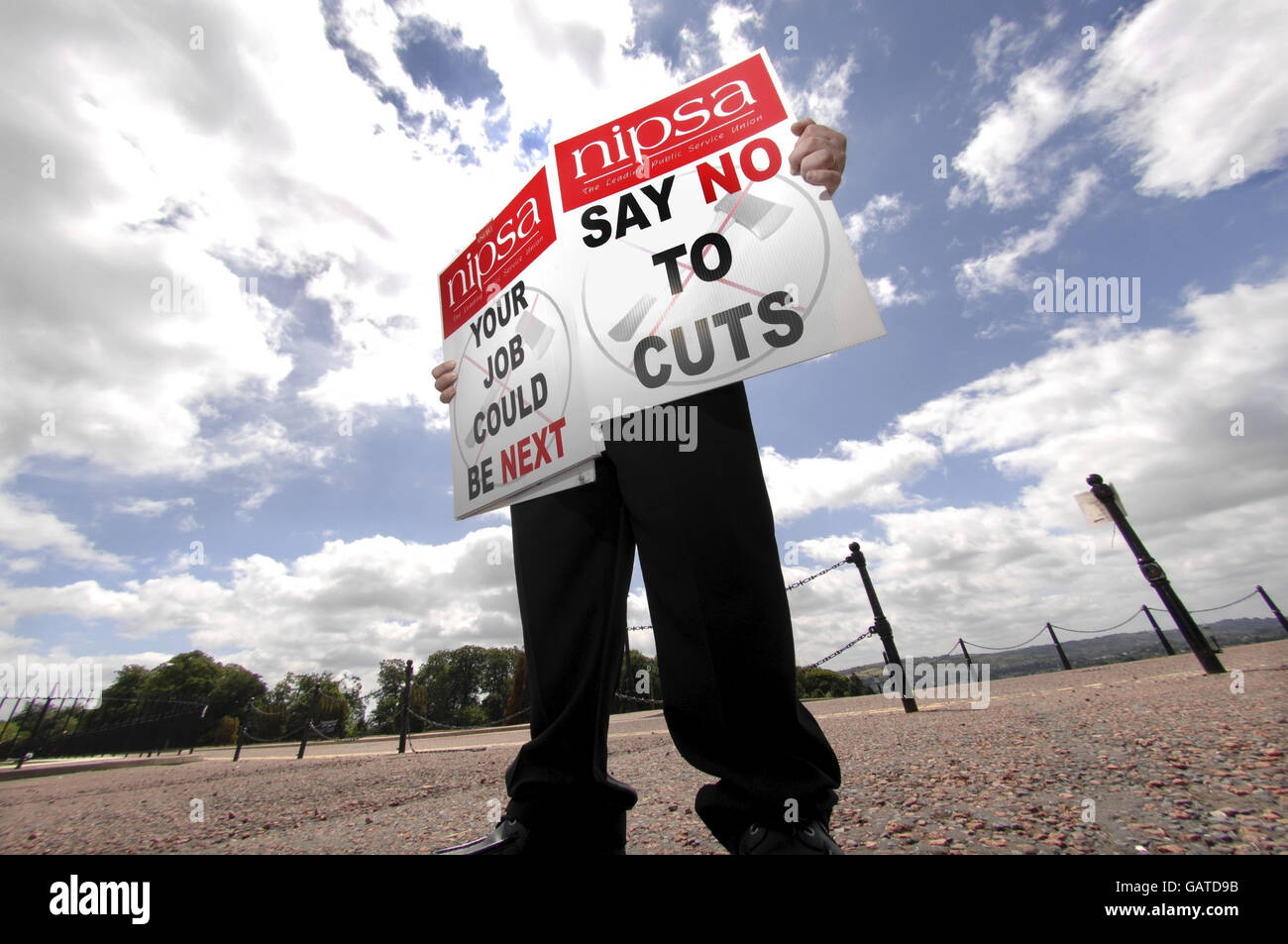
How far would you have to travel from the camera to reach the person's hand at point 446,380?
97.3 inches

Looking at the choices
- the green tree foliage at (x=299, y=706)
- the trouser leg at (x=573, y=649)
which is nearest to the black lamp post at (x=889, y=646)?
the trouser leg at (x=573, y=649)

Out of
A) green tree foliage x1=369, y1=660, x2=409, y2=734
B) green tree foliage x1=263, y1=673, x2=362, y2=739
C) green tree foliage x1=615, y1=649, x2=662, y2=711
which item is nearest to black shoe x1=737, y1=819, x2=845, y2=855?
green tree foliage x1=615, y1=649, x2=662, y2=711

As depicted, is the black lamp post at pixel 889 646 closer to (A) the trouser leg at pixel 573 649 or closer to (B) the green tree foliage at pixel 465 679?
(A) the trouser leg at pixel 573 649

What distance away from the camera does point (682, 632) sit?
1.44 meters

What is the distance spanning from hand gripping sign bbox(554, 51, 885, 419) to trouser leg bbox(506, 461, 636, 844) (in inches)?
17.3

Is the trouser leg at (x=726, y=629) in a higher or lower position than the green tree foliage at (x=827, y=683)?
higher

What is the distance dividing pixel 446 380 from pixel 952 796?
9.77 feet

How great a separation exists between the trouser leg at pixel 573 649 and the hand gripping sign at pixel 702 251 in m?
0.44

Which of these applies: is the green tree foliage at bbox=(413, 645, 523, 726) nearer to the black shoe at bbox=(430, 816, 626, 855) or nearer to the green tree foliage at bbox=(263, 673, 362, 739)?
the green tree foliage at bbox=(263, 673, 362, 739)

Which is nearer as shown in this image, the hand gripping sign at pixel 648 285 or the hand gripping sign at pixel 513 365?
the hand gripping sign at pixel 648 285

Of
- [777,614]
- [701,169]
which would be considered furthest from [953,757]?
[701,169]

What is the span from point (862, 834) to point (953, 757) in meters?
1.52

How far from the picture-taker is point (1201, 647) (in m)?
5.81
